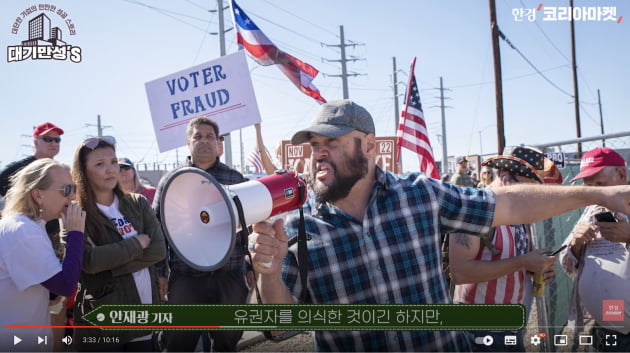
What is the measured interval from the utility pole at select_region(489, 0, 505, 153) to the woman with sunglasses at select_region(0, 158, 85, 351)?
9660mm

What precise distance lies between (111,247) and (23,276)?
0.44 m

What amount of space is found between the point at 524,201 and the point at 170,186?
149 cm

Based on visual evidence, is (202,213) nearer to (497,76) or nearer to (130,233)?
(130,233)

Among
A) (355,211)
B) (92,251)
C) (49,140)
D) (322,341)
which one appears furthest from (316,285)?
(49,140)

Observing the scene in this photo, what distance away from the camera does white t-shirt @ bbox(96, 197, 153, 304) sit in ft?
8.77

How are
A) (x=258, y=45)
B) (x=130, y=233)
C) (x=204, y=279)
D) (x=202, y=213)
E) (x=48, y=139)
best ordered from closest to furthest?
(x=202, y=213)
(x=130, y=233)
(x=204, y=279)
(x=48, y=139)
(x=258, y=45)

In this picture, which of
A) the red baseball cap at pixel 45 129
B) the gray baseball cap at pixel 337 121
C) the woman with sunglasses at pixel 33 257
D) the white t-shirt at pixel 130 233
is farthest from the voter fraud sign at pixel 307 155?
the gray baseball cap at pixel 337 121

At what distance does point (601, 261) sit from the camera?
107 inches

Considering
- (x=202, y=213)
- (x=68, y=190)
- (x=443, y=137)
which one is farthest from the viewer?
(x=443, y=137)

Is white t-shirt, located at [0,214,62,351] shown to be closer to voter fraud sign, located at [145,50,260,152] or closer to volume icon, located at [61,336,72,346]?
volume icon, located at [61,336,72,346]

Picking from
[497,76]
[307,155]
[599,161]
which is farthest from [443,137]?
[599,161]
